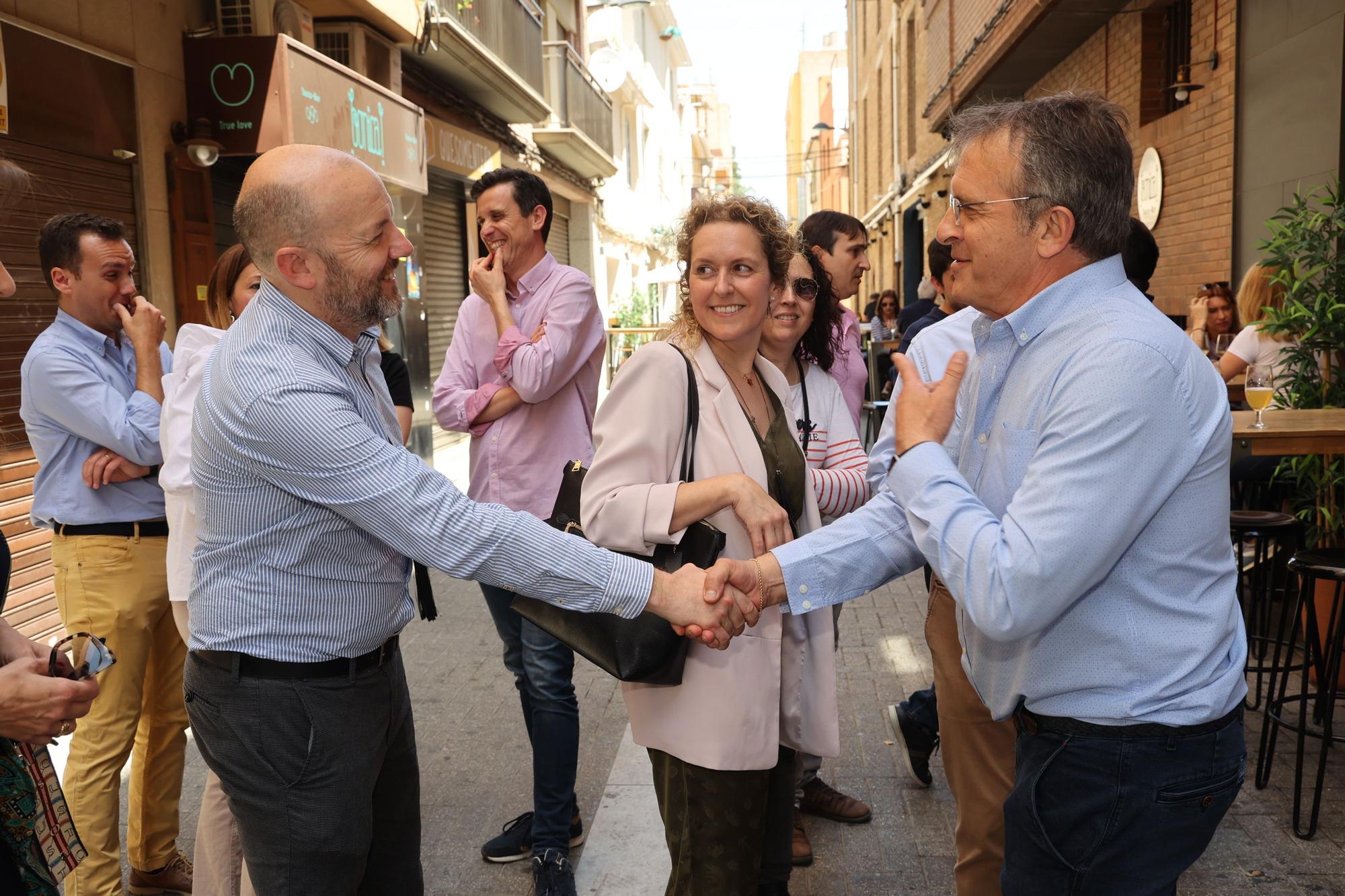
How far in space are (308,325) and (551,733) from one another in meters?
1.87

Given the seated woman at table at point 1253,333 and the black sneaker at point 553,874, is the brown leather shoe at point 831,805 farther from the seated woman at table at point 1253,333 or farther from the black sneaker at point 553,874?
the seated woman at table at point 1253,333

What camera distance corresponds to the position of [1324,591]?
17.7 feet

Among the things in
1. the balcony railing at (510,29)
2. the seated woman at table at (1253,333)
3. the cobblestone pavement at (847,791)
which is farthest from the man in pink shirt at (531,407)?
the balcony railing at (510,29)

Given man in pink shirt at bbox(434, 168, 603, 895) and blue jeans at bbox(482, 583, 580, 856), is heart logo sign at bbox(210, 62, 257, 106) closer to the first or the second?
man in pink shirt at bbox(434, 168, 603, 895)

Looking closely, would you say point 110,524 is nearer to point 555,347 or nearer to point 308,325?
point 555,347

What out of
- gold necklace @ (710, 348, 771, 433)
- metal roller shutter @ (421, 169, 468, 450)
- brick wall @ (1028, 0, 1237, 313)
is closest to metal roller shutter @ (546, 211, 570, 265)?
metal roller shutter @ (421, 169, 468, 450)

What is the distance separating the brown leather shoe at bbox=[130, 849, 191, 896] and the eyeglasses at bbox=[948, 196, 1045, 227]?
10.8ft

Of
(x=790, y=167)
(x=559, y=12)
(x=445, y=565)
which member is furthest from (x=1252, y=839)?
(x=790, y=167)

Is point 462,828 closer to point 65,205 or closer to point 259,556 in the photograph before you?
point 259,556

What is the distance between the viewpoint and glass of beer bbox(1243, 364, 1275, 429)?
4.73 metres

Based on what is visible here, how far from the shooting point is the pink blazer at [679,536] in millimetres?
2609

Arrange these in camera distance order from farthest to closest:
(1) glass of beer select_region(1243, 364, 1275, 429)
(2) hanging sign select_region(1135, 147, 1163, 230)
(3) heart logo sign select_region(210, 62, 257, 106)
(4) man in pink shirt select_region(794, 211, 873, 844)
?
(2) hanging sign select_region(1135, 147, 1163, 230), (3) heart logo sign select_region(210, 62, 257, 106), (1) glass of beer select_region(1243, 364, 1275, 429), (4) man in pink shirt select_region(794, 211, 873, 844)

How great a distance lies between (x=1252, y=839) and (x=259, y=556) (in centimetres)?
356

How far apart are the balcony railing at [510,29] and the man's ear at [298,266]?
36.9ft
